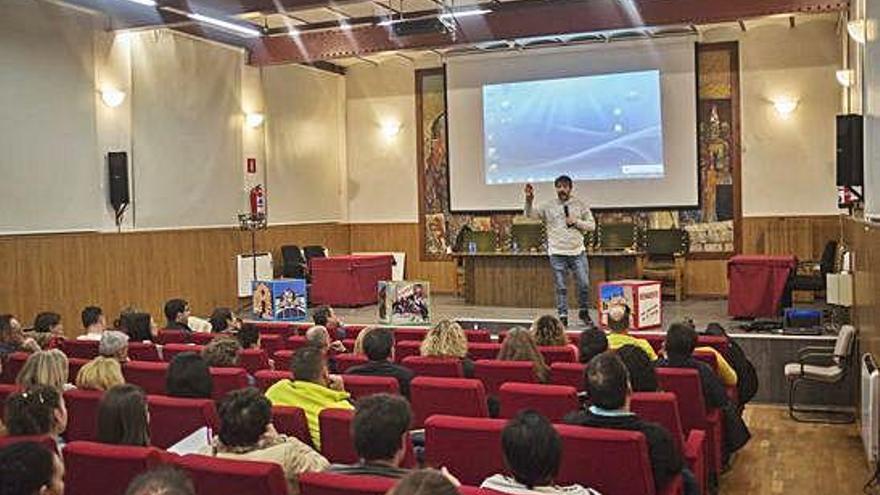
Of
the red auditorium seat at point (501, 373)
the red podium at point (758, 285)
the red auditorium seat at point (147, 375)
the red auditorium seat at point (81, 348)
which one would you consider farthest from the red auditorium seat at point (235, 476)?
the red podium at point (758, 285)

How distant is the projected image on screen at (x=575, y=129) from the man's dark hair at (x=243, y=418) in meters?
10.9

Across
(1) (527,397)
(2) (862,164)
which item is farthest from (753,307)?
(1) (527,397)

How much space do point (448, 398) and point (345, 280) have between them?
335 inches

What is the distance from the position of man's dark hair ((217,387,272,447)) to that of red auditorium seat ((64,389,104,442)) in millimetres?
1438

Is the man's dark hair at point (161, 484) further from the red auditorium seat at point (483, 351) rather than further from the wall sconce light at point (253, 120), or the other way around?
the wall sconce light at point (253, 120)

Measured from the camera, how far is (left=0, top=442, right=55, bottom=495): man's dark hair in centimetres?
242

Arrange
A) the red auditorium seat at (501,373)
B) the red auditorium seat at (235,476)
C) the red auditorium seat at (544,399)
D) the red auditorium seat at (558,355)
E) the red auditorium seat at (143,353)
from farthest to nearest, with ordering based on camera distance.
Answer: the red auditorium seat at (143,353), the red auditorium seat at (558,355), the red auditorium seat at (501,373), the red auditorium seat at (544,399), the red auditorium seat at (235,476)

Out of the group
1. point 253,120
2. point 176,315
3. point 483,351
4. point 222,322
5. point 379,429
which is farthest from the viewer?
point 253,120

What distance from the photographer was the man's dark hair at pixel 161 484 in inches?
82.7

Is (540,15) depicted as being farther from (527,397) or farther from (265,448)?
(265,448)

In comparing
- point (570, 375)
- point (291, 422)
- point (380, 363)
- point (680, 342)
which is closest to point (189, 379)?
point (291, 422)

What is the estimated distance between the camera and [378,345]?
5.07m

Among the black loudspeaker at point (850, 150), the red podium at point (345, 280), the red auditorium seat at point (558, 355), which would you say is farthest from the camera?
the red podium at point (345, 280)

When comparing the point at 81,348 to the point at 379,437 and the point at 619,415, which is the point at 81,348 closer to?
the point at 379,437
